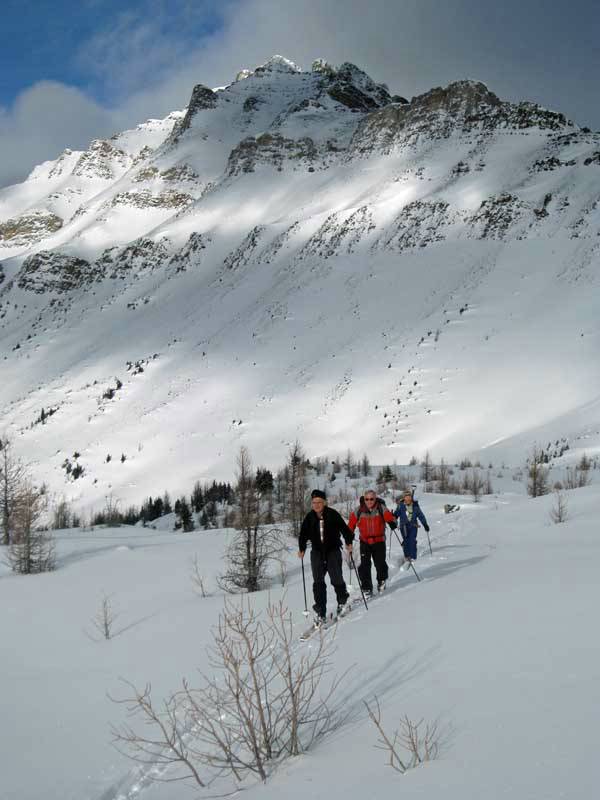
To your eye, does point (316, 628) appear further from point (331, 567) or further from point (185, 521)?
point (185, 521)

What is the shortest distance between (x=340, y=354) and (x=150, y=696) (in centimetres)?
5004

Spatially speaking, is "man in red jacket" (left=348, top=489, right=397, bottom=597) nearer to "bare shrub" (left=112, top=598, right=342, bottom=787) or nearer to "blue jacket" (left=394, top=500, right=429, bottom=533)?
"blue jacket" (left=394, top=500, right=429, bottom=533)

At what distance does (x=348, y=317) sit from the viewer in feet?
199

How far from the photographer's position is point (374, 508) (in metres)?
8.73

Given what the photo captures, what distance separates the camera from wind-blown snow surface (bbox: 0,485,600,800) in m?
2.83

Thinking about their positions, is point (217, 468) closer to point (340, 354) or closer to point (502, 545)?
point (340, 354)

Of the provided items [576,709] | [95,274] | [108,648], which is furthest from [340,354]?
[95,274]

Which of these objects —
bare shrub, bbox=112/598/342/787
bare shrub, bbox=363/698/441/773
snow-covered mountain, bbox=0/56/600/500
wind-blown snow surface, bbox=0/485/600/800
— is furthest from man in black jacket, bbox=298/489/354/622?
snow-covered mountain, bbox=0/56/600/500

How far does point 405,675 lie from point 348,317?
57638 mm

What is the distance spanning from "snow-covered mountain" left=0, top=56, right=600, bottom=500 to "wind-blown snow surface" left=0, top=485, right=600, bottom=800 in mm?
27955

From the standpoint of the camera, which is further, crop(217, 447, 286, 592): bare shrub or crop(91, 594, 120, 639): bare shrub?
crop(217, 447, 286, 592): bare shrub

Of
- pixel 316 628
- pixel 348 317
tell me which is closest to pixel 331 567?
pixel 316 628

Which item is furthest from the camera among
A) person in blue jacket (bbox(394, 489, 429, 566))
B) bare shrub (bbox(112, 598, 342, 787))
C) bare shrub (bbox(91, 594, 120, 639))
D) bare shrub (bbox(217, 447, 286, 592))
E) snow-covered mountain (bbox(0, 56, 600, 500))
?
snow-covered mountain (bbox(0, 56, 600, 500))

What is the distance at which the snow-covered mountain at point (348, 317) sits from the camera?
143ft
